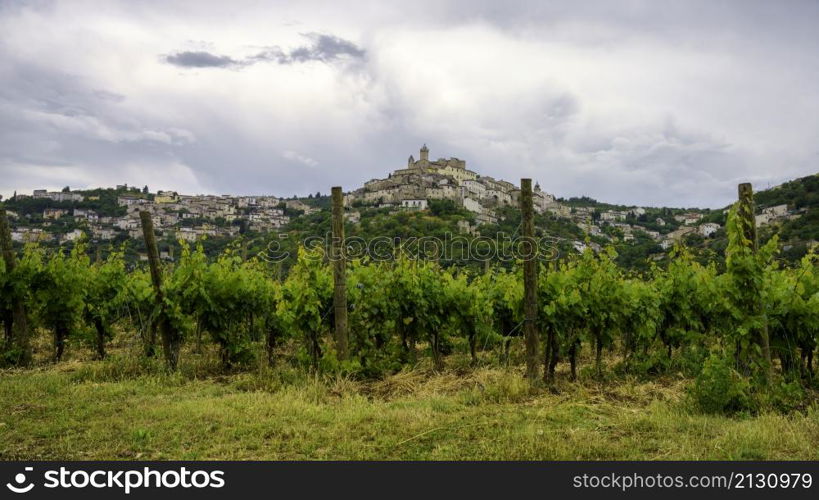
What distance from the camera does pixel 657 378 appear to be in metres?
8.38

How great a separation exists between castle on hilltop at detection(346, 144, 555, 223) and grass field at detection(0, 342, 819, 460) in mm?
89424

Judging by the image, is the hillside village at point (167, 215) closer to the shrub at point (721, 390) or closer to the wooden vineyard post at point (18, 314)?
the wooden vineyard post at point (18, 314)

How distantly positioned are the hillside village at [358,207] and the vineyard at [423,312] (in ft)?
191

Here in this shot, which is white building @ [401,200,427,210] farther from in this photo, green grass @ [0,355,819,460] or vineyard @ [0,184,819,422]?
green grass @ [0,355,819,460]

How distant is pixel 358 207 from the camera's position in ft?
373

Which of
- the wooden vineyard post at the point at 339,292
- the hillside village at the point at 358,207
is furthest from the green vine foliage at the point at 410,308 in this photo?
the hillside village at the point at 358,207

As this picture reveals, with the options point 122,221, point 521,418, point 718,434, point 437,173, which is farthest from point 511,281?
point 437,173

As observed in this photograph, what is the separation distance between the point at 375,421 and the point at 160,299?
484 cm

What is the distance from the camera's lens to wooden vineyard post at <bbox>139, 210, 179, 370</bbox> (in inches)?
351

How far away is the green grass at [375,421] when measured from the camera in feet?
16.1

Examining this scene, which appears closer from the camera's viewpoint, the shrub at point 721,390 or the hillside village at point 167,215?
the shrub at point 721,390
